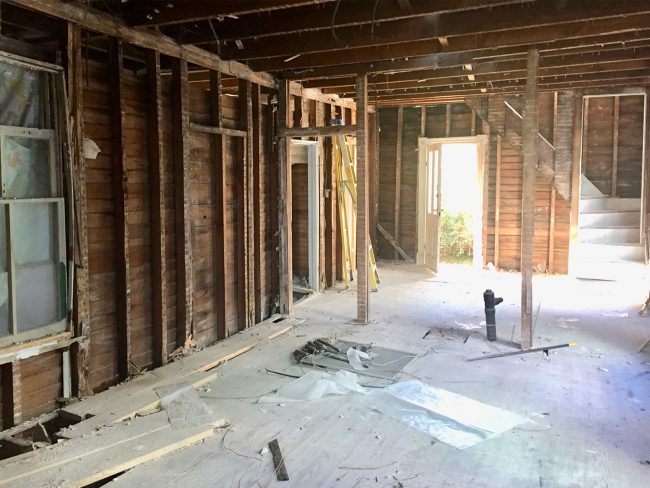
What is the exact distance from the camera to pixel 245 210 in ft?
18.9

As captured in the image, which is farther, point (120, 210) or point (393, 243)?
point (393, 243)

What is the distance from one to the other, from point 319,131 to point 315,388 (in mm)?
3061

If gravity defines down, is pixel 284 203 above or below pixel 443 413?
above

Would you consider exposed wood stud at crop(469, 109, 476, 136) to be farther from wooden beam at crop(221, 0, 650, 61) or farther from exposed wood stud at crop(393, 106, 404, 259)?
wooden beam at crop(221, 0, 650, 61)

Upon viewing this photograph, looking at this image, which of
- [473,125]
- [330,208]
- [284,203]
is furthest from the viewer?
[473,125]

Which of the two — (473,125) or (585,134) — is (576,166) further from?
(473,125)

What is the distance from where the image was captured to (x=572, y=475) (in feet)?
9.50

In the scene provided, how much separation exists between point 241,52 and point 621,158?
7.61 m

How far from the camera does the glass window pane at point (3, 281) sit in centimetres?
334

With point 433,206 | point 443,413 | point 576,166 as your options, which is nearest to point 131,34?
point 443,413

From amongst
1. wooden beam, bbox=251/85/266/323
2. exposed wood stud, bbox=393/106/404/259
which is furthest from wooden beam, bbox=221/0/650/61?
exposed wood stud, bbox=393/106/404/259

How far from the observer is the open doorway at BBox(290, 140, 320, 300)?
7.55m

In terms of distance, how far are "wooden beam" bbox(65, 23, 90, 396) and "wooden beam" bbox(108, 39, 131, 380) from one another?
11.8 inches

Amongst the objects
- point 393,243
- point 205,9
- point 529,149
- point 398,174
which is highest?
point 205,9
